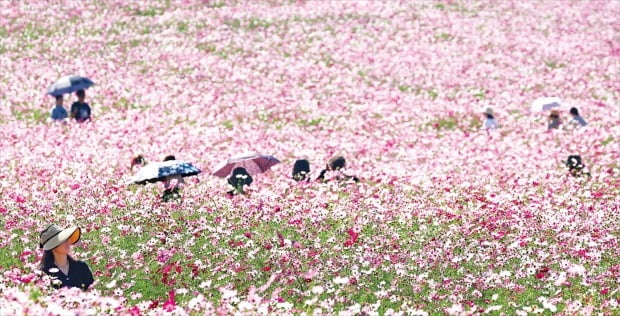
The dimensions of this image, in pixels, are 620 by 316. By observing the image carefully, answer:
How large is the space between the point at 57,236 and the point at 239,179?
19.4 ft

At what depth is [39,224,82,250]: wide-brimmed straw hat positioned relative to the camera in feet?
32.2

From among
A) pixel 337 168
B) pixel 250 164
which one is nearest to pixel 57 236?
pixel 250 164

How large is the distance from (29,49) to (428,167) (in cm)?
2109

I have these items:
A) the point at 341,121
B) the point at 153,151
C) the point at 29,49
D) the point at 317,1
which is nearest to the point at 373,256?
the point at 153,151

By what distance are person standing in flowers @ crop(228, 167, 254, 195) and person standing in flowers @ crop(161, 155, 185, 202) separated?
0.93 metres

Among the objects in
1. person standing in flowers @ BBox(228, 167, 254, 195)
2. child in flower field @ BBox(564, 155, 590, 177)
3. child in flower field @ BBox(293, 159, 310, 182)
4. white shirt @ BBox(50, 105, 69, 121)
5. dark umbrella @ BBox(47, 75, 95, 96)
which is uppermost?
person standing in flowers @ BBox(228, 167, 254, 195)

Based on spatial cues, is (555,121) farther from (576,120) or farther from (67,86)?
(67,86)

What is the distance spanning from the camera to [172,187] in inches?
588

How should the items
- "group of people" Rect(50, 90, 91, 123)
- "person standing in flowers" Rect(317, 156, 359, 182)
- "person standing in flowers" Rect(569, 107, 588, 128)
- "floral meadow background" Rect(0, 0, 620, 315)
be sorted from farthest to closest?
"group of people" Rect(50, 90, 91, 123) < "person standing in flowers" Rect(569, 107, 588, 128) < "person standing in flowers" Rect(317, 156, 359, 182) < "floral meadow background" Rect(0, 0, 620, 315)

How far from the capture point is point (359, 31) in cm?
3803

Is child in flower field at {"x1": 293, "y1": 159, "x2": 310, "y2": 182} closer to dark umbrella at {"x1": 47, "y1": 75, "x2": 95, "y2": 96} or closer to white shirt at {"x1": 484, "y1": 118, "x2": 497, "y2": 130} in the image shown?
white shirt at {"x1": 484, "y1": 118, "x2": 497, "y2": 130}

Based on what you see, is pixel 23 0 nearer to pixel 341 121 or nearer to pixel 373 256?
pixel 341 121

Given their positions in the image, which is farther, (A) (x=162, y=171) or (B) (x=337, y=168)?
(B) (x=337, y=168)

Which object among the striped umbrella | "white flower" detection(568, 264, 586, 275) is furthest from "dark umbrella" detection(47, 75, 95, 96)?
"white flower" detection(568, 264, 586, 275)
